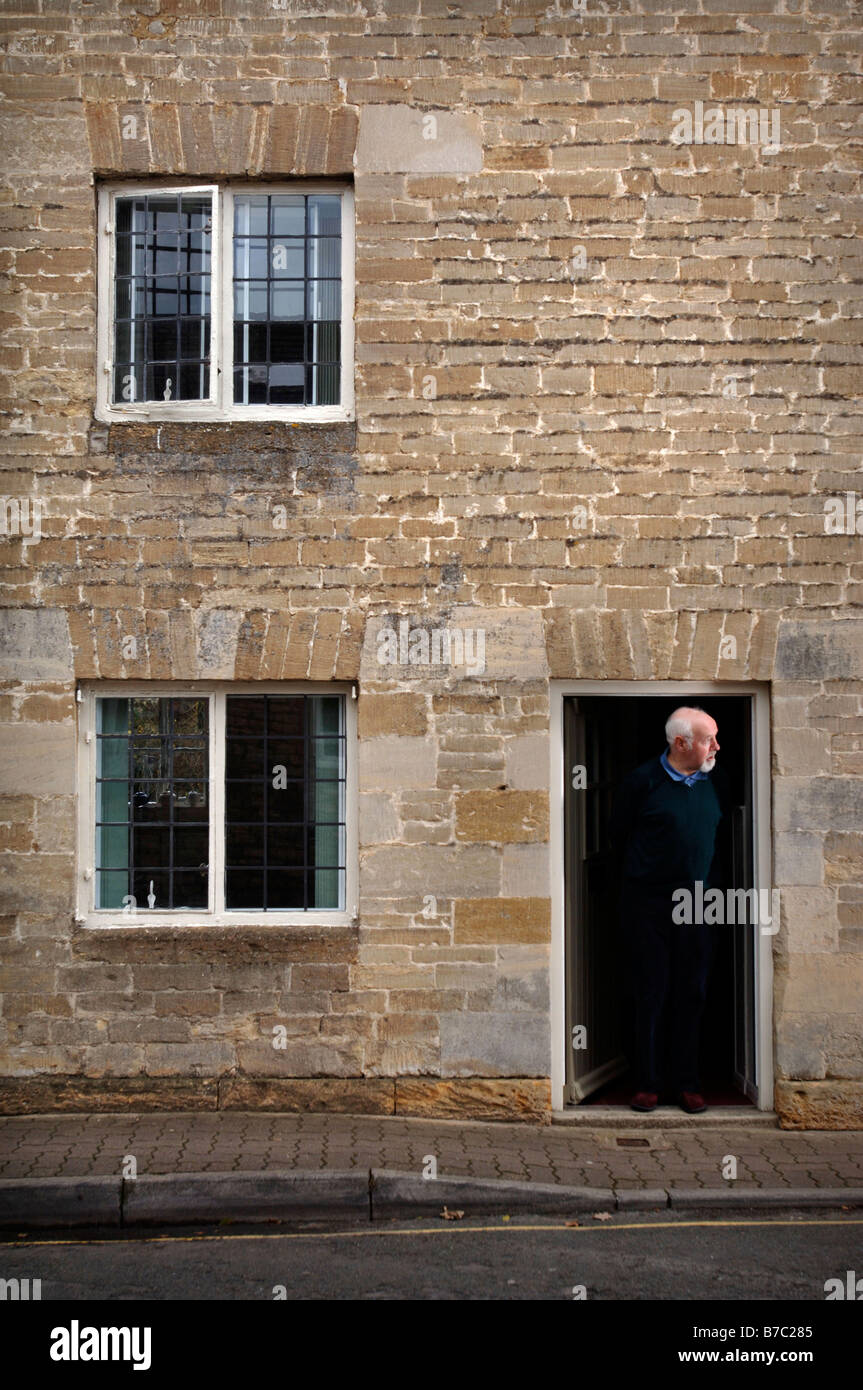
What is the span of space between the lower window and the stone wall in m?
0.26

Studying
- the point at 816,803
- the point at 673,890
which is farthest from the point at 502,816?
the point at 816,803

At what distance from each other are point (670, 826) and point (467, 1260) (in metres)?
3.22

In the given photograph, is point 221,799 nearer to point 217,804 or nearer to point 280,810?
point 217,804

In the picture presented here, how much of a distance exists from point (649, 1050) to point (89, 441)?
16.4ft

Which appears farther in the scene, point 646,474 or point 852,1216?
point 646,474

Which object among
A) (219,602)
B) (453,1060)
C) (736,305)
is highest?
(736,305)

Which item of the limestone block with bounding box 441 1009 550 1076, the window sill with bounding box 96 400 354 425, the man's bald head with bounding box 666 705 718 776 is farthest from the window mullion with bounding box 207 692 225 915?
the man's bald head with bounding box 666 705 718 776

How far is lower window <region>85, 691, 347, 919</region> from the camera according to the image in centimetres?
820

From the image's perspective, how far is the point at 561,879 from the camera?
26.9 ft

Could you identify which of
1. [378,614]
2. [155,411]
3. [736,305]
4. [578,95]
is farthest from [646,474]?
[155,411]

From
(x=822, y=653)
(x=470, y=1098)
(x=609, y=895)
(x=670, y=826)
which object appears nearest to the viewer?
(x=470, y=1098)

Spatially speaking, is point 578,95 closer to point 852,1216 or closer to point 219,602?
point 219,602

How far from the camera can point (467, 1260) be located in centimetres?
599

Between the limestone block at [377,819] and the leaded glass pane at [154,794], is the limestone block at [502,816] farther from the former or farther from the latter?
the leaded glass pane at [154,794]
